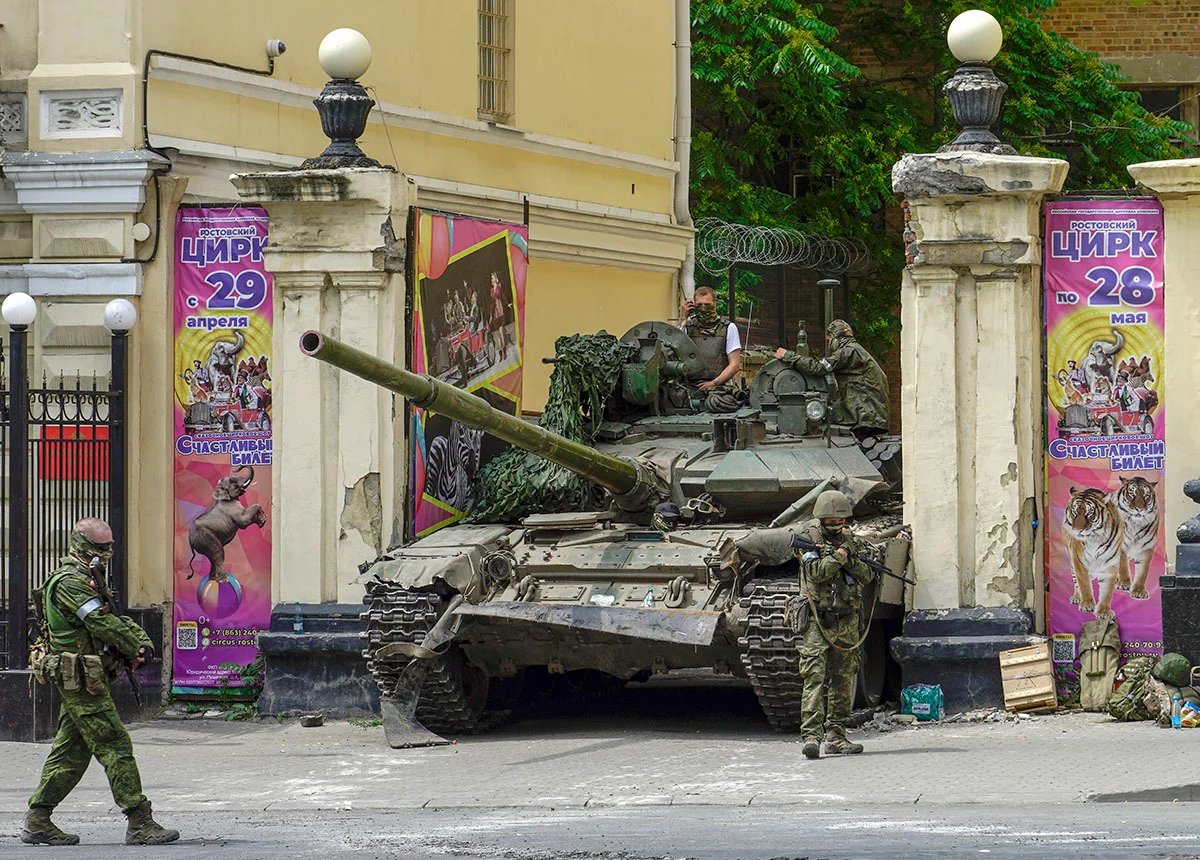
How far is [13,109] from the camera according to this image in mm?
17031

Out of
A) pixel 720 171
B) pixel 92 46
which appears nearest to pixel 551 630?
pixel 92 46

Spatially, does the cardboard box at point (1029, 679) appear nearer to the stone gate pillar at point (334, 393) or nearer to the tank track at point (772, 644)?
the tank track at point (772, 644)

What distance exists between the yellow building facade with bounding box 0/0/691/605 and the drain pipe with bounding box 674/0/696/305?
53cm

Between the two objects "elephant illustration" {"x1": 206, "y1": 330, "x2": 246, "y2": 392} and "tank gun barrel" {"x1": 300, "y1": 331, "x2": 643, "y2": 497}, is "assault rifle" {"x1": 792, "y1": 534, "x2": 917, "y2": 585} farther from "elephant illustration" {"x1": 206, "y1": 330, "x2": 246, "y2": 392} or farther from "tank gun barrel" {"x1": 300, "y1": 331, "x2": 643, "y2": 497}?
"elephant illustration" {"x1": 206, "y1": 330, "x2": 246, "y2": 392}

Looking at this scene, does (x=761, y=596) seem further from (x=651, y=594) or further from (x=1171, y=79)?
(x=1171, y=79)

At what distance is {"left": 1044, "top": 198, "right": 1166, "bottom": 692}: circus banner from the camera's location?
15531 mm

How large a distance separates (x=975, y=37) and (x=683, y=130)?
8448 millimetres

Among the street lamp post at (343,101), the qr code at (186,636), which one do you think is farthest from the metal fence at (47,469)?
the street lamp post at (343,101)

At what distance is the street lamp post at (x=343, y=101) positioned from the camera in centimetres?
1642

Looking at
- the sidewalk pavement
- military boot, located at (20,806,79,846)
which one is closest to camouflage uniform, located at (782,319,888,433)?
the sidewalk pavement

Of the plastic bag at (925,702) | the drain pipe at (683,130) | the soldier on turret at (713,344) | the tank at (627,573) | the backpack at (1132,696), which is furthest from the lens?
the drain pipe at (683,130)

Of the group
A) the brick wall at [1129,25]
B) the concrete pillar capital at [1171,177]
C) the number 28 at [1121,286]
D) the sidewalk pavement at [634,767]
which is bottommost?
the sidewalk pavement at [634,767]

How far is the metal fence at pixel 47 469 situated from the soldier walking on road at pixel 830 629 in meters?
5.13

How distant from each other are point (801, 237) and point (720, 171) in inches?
84.9
